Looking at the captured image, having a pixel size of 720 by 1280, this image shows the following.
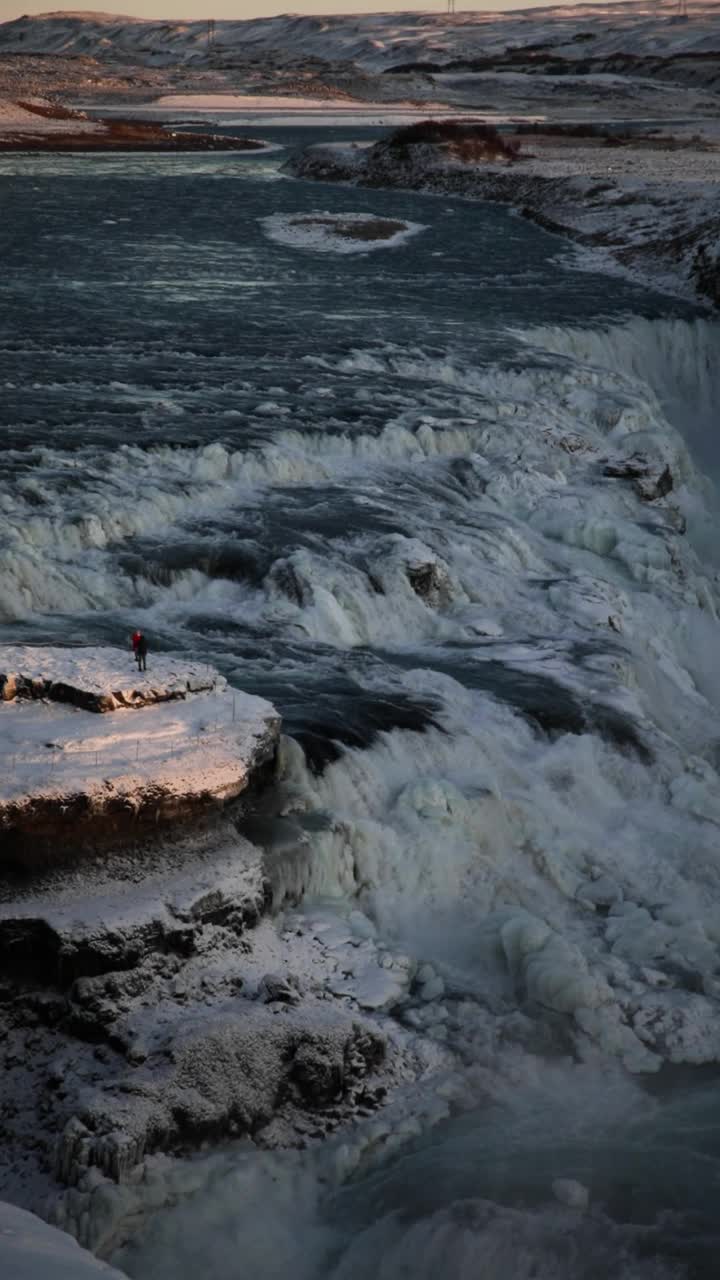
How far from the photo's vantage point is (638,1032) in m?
11.8

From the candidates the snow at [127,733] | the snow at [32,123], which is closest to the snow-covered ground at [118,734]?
the snow at [127,733]

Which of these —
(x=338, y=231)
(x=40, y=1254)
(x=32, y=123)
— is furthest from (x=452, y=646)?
(x=32, y=123)

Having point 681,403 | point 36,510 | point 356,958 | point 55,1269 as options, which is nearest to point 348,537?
point 36,510

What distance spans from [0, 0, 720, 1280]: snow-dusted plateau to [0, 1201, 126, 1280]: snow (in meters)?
0.04

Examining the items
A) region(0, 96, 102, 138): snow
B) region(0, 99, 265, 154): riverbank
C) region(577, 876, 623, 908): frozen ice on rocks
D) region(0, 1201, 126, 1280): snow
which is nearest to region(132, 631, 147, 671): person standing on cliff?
region(577, 876, 623, 908): frozen ice on rocks

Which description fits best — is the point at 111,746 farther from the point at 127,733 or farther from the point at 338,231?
the point at 338,231

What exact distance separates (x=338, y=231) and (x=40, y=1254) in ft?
132

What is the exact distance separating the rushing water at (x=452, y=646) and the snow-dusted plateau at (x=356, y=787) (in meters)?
0.05

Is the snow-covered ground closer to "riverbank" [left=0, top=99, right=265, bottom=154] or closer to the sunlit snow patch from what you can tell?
the sunlit snow patch

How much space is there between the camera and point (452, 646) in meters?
17.8

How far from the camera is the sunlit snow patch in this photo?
139 feet

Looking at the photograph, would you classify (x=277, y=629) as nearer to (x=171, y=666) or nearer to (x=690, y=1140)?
(x=171, y=666)

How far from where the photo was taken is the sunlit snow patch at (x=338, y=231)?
139 ft

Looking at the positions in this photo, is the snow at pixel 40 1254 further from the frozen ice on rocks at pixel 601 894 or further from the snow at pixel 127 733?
the frozen ice on rocks at pixel 601 894
